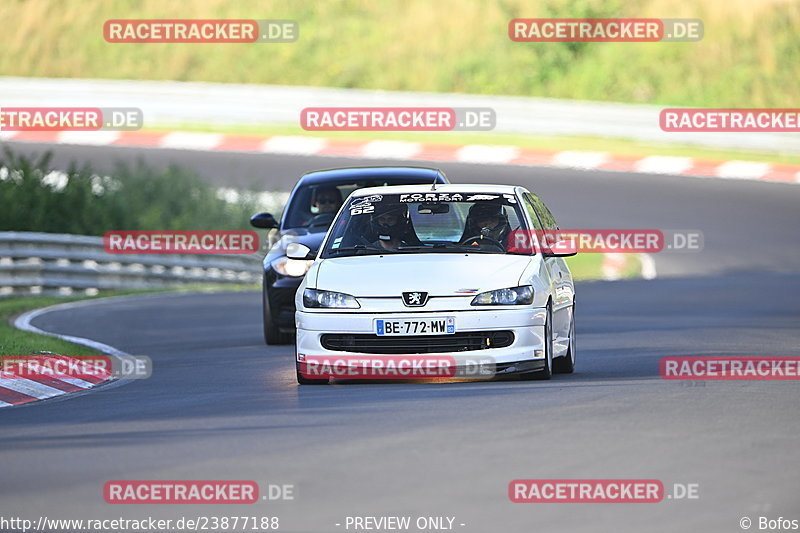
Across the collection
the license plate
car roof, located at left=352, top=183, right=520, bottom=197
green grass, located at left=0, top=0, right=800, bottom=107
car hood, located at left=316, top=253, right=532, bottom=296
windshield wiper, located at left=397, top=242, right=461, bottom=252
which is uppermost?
green grass, located at left=0, top=0, right=800, bottom=107

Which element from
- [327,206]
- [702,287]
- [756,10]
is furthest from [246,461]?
[756,10]

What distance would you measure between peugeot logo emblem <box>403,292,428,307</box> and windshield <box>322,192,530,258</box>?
750 millimetres

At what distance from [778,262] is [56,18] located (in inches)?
1103

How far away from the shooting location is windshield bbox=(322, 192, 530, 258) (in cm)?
1233

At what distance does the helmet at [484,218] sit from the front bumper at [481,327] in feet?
3.21

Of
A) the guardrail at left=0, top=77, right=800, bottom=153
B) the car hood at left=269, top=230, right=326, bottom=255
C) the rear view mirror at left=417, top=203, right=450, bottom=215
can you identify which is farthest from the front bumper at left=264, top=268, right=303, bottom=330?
the guardrail at left=0, top=77, right=800, bottom=153

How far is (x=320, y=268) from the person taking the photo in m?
12.1

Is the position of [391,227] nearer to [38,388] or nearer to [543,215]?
[543,215]

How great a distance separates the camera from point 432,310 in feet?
37.6

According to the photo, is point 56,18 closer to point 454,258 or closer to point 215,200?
point 215,200

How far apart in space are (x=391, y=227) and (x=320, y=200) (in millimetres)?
4425

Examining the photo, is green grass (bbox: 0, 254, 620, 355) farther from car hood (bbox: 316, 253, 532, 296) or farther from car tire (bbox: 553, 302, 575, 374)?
car tire (bbox: 553, 302, 575, 374)

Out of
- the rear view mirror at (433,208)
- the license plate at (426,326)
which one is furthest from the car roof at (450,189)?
the license plate at (426,326)

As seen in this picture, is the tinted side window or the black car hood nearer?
the tinted side window
